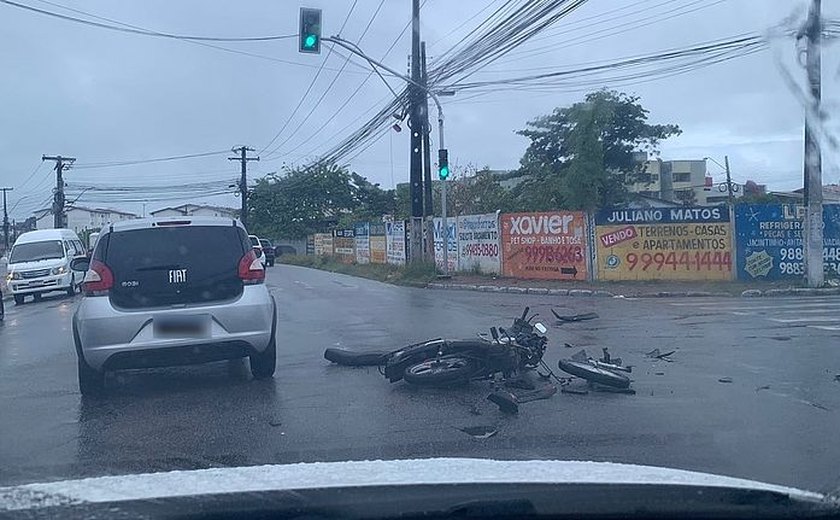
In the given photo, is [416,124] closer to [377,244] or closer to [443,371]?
[377,244]

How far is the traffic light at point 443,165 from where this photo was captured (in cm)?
2717

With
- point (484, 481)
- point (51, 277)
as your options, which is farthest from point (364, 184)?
point (484, 481)

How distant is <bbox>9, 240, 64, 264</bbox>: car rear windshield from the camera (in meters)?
28.7

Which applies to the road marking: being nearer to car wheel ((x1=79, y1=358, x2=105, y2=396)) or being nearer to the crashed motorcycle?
the crashed motorcycle

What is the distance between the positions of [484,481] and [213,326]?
591cm

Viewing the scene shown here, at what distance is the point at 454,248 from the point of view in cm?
3378

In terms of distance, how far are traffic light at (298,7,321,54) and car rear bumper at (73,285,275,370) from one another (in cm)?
993

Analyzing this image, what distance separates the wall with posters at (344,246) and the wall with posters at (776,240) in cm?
2944

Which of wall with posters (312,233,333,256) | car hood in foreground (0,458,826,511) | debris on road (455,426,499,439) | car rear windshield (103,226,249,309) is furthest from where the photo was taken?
wall with posters (312,233,333,256)

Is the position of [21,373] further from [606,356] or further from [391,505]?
[391,505]

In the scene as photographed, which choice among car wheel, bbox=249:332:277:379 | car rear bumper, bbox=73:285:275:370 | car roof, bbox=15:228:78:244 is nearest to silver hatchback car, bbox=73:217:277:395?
car rear bumper, bbox=73:285:275:370

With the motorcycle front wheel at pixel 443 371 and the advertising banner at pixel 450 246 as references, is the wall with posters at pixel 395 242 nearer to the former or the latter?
the advertising banner at pixel 450 246

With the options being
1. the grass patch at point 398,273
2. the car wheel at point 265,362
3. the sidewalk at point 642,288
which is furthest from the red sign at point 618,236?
the car wheel at point 265,362

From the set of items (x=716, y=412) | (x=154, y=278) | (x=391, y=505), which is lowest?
(x=716, y=412)
